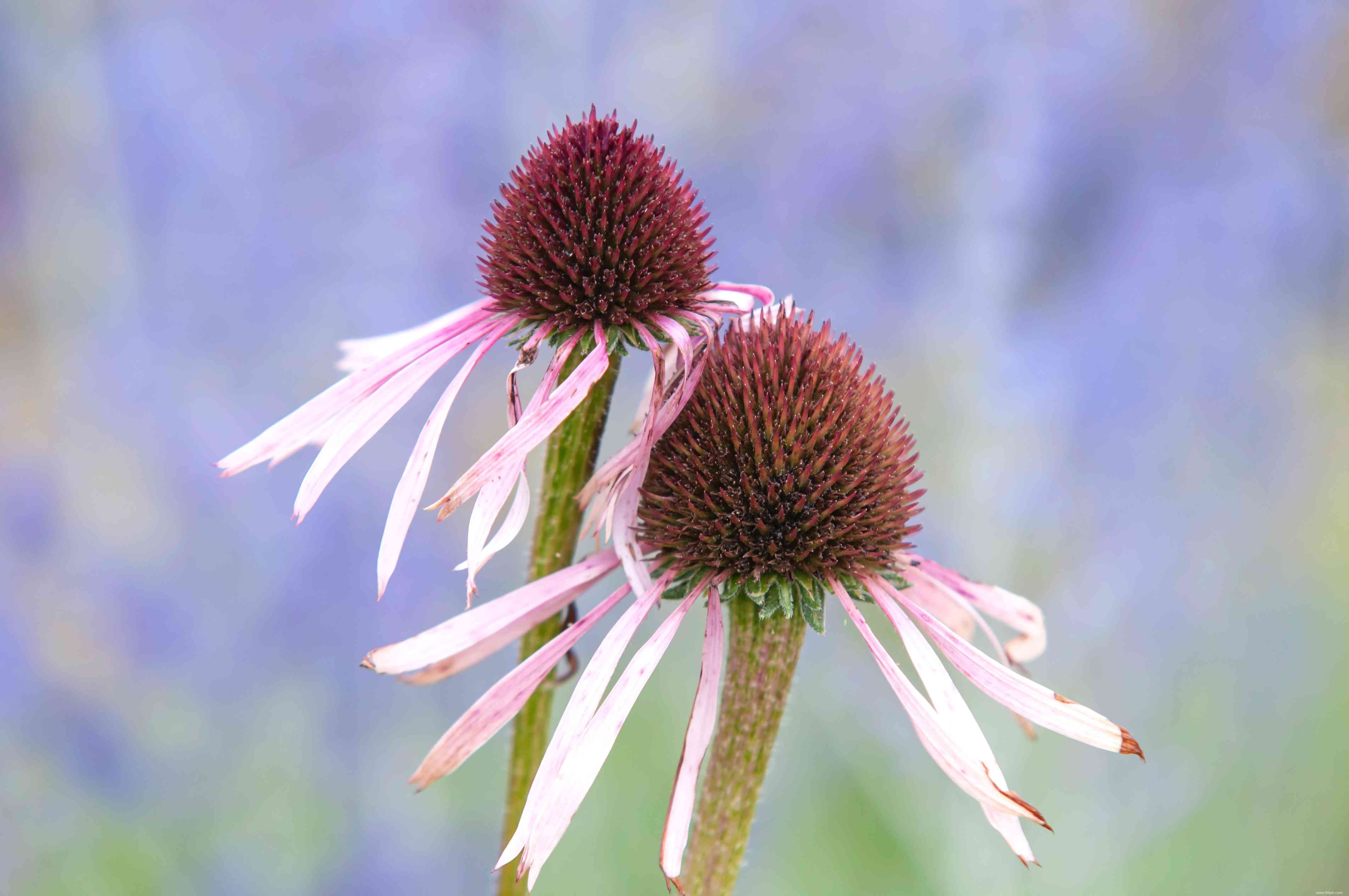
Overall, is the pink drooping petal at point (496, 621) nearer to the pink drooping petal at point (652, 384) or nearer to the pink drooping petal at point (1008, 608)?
the pink drooping petal at point (652, 384)

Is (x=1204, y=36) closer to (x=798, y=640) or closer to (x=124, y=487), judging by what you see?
(x=798, y=640)

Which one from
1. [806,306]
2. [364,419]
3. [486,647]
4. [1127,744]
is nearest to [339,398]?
[364,419]

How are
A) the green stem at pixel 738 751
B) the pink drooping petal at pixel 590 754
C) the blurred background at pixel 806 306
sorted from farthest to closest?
the blurred background at pixel 806 306 → the green stem at pixel 738 751 → the pink drooping petal at pixel 590 754

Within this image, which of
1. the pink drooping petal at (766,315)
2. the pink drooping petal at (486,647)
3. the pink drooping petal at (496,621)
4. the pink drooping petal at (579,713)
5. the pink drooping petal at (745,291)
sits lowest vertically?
the pink drooping petal at (579,713)

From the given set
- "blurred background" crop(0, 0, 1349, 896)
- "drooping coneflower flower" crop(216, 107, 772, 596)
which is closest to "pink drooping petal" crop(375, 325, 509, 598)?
"drooping coneflower flower" crop(216, 107, 772, 596)

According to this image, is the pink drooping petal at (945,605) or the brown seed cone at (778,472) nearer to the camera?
the brown seed cone at (778,472)

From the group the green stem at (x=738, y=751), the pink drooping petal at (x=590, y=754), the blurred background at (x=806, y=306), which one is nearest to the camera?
the pink drooping petal at (x=590, y=754)

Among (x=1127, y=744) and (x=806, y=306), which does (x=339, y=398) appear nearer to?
(x=1127, y=744)

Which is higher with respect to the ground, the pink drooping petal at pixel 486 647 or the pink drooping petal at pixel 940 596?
the pink drooping petal at pixel 486 647

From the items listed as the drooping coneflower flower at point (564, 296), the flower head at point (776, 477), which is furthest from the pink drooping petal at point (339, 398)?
the flower head at point (776, 477)
